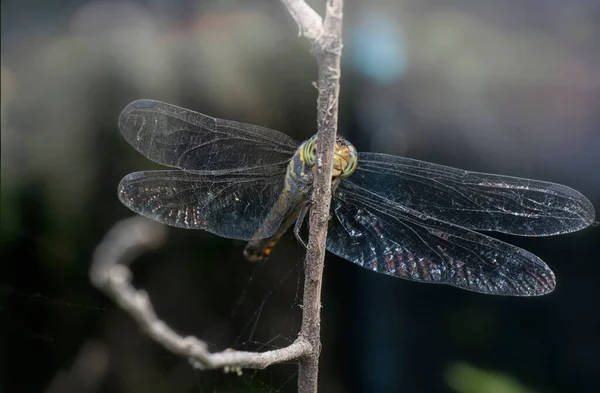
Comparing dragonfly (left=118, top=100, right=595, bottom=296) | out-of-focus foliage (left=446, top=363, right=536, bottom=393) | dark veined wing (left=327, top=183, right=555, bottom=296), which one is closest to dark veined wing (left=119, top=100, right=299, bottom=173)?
dragonfly (left=118, top=100, right=595, bottom=296)

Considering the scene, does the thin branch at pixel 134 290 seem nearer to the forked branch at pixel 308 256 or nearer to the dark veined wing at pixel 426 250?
the forked branch at pixel 308 256

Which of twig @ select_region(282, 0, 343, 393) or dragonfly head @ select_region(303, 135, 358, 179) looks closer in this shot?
twig @ select_region(282, 0, 343, 393)

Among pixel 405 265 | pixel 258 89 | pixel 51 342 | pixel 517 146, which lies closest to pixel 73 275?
pixel 51 342

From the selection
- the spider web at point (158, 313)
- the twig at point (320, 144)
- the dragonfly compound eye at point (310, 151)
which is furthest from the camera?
the spider web at point (158, 313)

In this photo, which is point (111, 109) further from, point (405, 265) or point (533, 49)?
point (533, 49)

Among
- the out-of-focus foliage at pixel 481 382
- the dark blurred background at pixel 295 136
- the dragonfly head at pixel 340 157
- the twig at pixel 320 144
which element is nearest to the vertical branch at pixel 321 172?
the twig at pixel 320 144

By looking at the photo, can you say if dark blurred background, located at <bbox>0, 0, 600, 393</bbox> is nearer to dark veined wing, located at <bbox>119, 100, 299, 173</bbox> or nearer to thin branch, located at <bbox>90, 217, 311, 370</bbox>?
dark veined wing, located at <bbox>119, 100, 299, 173</bbox>
